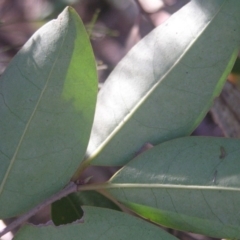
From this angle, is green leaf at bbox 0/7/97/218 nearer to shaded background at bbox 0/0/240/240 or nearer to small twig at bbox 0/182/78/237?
small twig at bbox 0/182/78/237

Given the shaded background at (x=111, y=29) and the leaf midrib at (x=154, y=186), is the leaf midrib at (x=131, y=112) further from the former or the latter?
the shaded background at (x=111, y=29)

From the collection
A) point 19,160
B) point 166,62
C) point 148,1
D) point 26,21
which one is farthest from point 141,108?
point 148,1

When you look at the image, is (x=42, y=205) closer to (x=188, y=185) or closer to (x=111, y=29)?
(x=188, y=185)

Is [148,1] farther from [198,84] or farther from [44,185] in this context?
[44,185]

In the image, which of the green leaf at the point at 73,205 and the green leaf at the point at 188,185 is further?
the green leaf at the point at 73,205

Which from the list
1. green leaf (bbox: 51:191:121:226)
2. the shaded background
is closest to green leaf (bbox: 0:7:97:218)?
green leaf (bbox: 51:191:121:226)

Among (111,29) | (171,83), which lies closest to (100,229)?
(171,83)

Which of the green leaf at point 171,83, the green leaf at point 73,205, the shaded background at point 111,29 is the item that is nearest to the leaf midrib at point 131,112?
the green leaf at point 171,83
